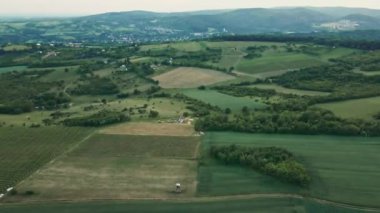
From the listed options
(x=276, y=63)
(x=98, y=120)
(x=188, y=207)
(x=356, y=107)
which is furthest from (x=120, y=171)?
(x=276, y=63)

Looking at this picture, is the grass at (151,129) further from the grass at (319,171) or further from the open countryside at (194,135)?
the grass at (319,171)

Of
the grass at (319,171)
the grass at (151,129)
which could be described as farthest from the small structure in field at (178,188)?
the grass at (151,129)

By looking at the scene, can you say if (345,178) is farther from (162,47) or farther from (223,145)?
(162,47)

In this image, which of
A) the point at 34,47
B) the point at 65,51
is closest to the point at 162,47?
the point at 65,51

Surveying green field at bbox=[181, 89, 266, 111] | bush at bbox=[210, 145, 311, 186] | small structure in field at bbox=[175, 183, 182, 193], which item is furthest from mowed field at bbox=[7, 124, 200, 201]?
green field at bbox=[181, 89, 266, 111]

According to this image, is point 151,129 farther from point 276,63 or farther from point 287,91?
point 276,63
